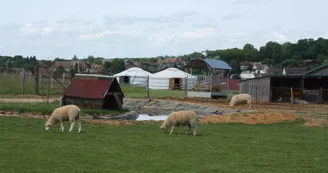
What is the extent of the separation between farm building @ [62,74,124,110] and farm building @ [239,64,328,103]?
823 inches

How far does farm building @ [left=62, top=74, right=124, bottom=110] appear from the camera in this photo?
31000 mm

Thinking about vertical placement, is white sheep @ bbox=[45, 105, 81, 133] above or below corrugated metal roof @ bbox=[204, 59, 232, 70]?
below

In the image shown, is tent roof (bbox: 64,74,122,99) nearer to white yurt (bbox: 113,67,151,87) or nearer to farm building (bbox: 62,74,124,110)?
farm building (bbox: 62,74,124,110)

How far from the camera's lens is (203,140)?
56.8ft

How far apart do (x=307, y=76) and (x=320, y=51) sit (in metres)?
108

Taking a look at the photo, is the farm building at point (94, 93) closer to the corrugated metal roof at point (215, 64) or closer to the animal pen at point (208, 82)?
the animal pen at point (208, 82)

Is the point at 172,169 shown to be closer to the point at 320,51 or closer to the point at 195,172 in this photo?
the point at 195,172

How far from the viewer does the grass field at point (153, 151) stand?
1184cm

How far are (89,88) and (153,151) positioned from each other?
1808 cm

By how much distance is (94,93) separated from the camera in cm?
3117

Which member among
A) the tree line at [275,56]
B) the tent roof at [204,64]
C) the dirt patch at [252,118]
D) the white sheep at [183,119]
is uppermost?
the tree line at [275,56]

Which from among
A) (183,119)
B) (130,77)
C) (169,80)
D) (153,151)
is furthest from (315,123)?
(130,77)

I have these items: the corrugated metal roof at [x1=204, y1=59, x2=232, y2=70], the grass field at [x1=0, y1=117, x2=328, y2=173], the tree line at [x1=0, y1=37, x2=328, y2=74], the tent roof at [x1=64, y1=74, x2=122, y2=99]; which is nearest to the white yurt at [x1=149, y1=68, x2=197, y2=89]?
the corrugated metal roof at [x1=204, y1=59, x2=232, y2=70]

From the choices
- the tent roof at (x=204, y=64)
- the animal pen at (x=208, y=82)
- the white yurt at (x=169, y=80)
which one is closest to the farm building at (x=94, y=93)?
the animal pen at (x=208, y=82)
